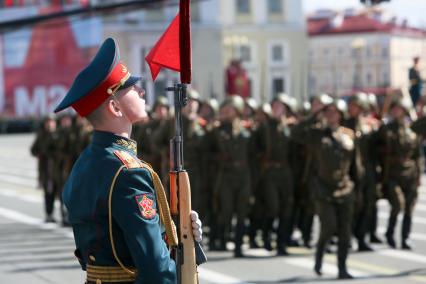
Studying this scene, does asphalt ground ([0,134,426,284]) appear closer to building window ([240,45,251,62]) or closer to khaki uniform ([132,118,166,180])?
khaki uniform ([132,118,166,180])

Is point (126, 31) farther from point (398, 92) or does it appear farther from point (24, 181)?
point (398, 92)

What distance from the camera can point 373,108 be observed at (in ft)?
52.1

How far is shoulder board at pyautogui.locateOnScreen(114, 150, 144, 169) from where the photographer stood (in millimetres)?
4977

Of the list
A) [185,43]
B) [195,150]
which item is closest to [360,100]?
[195,150]

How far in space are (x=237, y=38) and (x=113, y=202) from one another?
84513 millimetres

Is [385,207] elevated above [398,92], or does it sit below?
below

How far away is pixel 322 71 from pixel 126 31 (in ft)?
146

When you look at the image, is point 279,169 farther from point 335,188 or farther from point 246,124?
point 335,188

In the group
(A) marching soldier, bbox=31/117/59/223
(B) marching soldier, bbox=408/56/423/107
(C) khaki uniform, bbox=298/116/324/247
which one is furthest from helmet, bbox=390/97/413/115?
(B) marching soldier, bbox=408/56/423/107

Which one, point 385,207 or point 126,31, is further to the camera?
point 126,31

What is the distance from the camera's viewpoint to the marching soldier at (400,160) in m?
15.1

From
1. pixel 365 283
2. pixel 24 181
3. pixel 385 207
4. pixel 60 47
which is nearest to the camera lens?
pixel 365 283

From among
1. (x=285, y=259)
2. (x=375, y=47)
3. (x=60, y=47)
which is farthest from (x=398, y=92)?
(x=375, y=47)

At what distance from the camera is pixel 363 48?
116 meters
